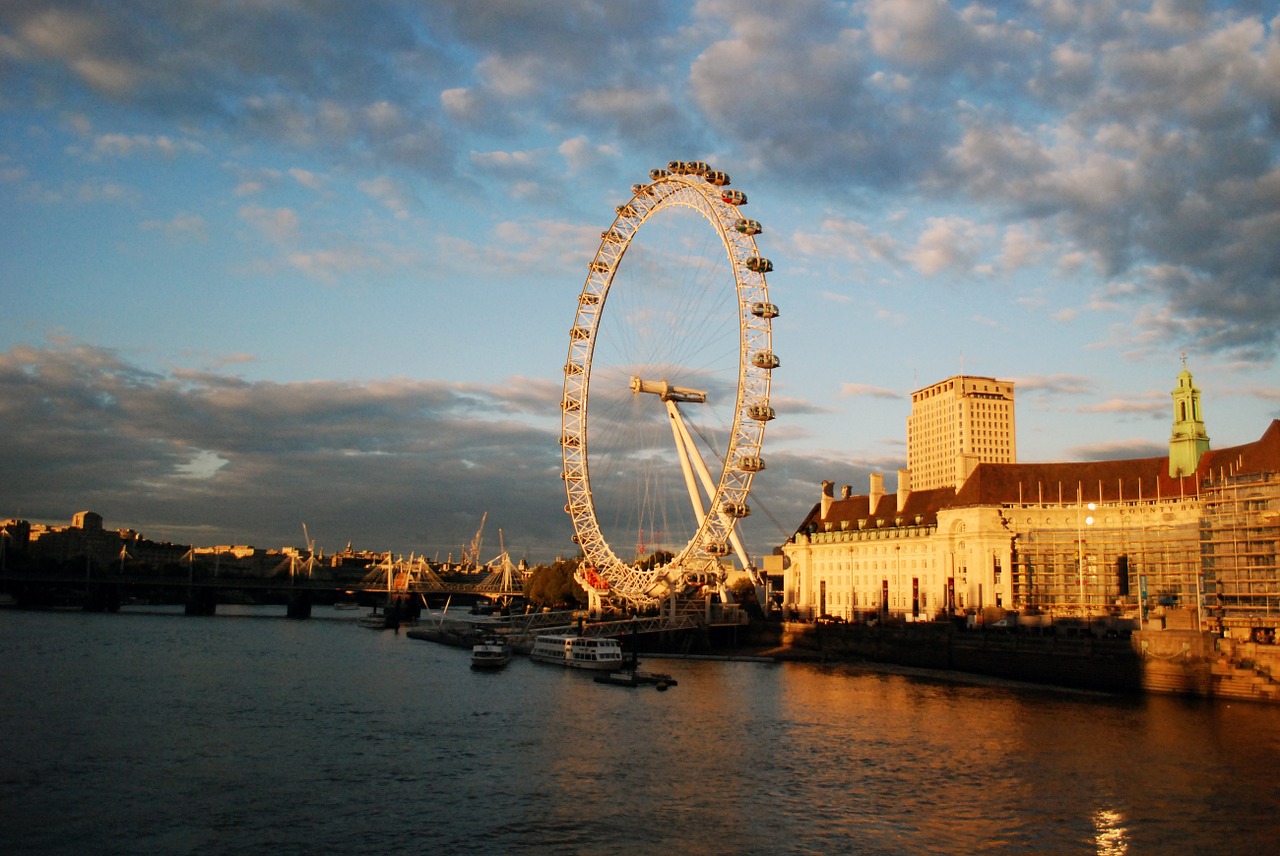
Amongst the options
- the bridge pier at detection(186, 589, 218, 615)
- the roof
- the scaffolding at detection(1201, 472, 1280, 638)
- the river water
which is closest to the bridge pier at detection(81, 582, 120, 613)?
the bridge pier at detection(186, 589, 218, 615)

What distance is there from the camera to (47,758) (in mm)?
33562

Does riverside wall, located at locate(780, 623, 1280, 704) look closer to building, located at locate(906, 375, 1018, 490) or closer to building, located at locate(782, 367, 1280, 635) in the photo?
building, located at locate(782, 367, 1280, 635)

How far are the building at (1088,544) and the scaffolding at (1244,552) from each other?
6 centimetres

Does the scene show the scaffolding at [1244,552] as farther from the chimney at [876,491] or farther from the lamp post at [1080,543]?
the chimney at [876,491]

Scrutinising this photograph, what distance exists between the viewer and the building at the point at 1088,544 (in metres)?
55.4

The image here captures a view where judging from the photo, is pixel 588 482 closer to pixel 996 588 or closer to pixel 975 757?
pixel 996 588

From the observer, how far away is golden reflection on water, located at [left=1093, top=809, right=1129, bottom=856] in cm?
2553

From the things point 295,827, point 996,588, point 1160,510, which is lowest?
point 295,827

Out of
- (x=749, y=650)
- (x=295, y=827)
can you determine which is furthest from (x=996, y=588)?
(x=295, y=827)

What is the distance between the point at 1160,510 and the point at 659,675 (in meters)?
33.9

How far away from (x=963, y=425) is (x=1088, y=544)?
371 feet

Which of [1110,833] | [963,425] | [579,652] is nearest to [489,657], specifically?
[579,652]

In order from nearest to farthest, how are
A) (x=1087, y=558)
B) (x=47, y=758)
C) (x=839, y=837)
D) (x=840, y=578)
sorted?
1. (x=839, y=837)
2. (x=47, y=758)
3. (x=1087, y=558)
4. (x=840, y=578)

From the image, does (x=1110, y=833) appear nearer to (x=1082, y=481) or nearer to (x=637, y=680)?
(x=637, y=680)
